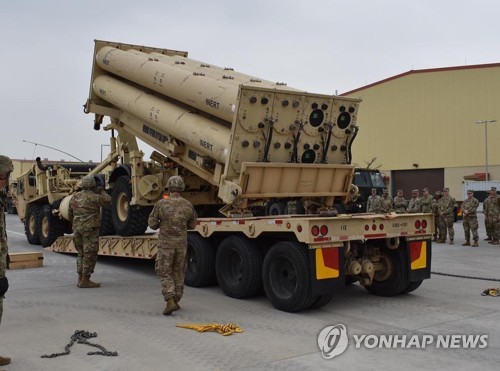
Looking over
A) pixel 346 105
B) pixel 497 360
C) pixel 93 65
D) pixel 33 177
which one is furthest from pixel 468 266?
pixel 33 177

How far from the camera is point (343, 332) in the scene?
6098 mm

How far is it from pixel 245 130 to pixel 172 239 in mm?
1918

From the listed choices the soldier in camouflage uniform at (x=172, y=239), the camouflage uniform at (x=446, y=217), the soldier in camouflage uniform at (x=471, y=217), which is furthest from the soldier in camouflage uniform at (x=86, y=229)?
the camouflage uniform at (x=446, y=217)

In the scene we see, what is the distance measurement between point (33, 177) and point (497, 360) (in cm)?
1381

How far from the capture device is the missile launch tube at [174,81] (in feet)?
27.6

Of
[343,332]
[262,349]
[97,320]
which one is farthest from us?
[97,320]

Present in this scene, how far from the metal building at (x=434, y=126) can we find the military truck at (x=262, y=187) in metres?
34.3

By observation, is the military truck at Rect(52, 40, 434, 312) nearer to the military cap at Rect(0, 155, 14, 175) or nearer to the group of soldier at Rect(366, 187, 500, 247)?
the military cap at Rect(0, 155, 14, 175)

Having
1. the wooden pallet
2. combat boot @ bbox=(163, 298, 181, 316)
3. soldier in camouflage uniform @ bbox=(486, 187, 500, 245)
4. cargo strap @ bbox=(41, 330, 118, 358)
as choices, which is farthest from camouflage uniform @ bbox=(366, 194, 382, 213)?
cargo strap @ bbox=(41, 330, 118, 358)

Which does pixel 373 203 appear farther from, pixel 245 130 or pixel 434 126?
pixel 434 126

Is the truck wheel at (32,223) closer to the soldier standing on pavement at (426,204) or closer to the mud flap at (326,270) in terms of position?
the mud flap at (326,270)

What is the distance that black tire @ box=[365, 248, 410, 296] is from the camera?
789cm

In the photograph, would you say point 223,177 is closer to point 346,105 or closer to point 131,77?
point 346,105

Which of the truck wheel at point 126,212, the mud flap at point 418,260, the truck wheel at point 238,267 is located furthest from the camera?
the truck wheel at point 126,212
